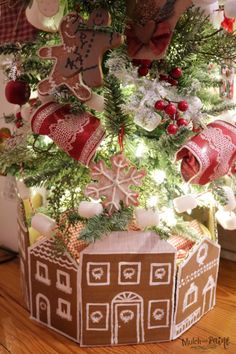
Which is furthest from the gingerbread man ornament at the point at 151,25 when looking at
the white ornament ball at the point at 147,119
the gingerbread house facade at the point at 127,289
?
the gingerbread house facade at the point at 127,289

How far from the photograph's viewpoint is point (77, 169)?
80 cm

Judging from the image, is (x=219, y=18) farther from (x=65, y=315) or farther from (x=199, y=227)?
(x=65, y=315)

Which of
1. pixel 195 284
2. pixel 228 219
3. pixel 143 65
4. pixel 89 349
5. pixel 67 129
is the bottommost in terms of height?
pixel 89 349

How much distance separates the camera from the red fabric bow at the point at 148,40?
0.72 m

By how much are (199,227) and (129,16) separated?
1.63 ft

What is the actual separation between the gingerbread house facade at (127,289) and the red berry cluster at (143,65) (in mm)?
316

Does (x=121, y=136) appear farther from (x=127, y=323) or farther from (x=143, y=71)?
(x=127, y=323)

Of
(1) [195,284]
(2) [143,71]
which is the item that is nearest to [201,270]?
(1) [195,284]

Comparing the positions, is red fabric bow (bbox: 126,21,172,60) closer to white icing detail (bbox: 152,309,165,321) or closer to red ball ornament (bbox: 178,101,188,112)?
red ball ornament (bbox: 178,101,188,112)

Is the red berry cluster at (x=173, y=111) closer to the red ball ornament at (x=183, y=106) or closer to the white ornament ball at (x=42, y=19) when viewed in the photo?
the red ball ornament at (x=183, y=106)

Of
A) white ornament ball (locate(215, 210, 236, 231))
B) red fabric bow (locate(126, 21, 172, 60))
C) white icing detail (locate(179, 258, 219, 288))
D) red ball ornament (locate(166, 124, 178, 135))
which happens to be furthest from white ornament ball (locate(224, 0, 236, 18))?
white icing detail (locate(179, 258, 219, 288))

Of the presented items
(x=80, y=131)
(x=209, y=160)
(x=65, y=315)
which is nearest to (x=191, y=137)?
(x=209, y=160)

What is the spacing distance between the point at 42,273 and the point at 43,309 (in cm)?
9

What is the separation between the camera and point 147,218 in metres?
0.76
